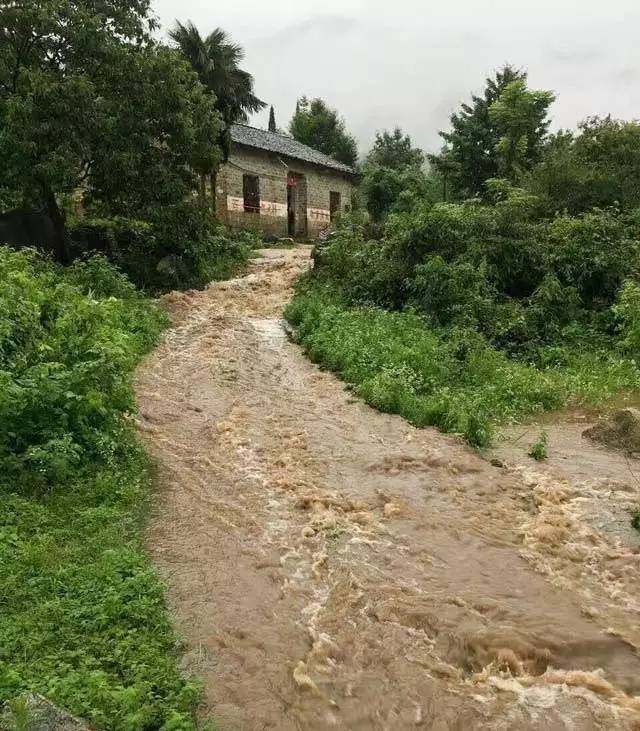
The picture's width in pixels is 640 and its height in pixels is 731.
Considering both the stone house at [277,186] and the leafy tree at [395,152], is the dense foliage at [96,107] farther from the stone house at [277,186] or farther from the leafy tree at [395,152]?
the leafy tree at [395,152]

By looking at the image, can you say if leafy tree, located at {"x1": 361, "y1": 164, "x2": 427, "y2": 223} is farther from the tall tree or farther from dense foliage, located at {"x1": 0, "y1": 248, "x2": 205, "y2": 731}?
dense foliage, located at {"x1": 0, "y1": 248, "x2": 205, "y2": 731}

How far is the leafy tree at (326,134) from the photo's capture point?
157ft

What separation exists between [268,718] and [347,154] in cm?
4766

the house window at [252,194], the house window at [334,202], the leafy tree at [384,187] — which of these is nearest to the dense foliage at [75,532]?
the house window at [252,194]

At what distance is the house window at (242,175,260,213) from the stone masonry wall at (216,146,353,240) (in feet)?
0.61

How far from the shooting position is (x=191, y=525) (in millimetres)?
6586

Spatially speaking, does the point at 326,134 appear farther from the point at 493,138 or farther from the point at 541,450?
the point at 541,450

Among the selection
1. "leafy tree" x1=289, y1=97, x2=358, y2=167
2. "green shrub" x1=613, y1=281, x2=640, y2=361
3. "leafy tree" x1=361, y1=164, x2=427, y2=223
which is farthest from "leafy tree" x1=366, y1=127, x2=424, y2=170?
"green shrub" x1=613, y1=281, x2=640, y2=361

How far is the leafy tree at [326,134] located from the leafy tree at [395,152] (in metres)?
1.90

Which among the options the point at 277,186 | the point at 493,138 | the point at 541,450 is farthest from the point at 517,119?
the point at 541,450

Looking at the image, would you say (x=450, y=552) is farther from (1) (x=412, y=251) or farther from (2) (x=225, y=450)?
(1) (x=412, y=251)

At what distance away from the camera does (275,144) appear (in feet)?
104

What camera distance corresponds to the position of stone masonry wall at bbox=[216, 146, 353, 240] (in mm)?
28844

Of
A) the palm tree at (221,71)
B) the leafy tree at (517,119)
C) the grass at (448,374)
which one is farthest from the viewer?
the leafy tree at (517,119)
